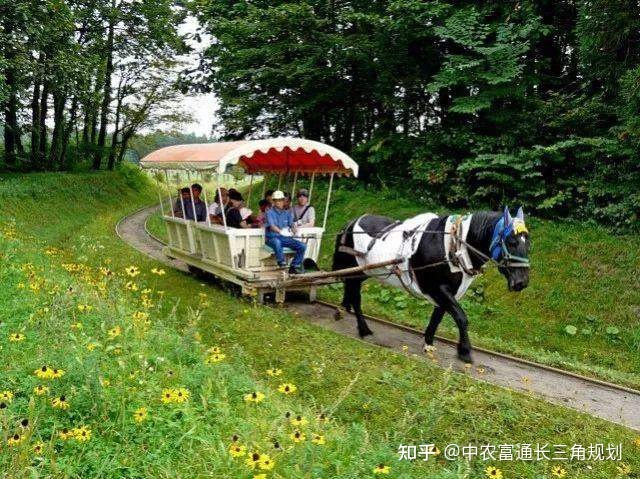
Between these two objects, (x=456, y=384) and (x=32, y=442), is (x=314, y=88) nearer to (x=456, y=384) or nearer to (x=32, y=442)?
(x=456, y=384)

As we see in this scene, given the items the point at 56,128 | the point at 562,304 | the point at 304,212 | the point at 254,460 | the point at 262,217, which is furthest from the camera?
the point at 56,128

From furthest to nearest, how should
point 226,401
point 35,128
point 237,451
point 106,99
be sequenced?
point 106,99, point 35,128, point 226,401, point 237,451

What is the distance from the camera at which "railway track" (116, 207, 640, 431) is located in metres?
6.27

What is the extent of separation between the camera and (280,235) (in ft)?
32.9

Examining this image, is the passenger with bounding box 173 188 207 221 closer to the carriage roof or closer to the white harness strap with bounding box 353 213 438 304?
the carriage roof

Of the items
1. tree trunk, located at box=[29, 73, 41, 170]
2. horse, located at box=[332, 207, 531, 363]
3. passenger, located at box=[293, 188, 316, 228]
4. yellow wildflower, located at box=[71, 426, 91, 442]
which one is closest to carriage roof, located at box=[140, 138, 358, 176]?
passenger, located at box=[293, 188, 316, 228]

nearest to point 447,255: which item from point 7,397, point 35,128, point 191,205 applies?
point 7,397

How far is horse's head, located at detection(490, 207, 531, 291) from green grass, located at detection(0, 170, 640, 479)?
143 cm

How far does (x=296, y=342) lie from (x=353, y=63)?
12.1m

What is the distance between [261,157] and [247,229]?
2.47 metres

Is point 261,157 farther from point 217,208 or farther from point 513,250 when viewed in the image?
point 513,250

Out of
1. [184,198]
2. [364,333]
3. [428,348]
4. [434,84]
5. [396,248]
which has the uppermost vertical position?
[434,84]

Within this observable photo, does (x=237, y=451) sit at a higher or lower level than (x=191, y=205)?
lower

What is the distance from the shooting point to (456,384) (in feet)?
20.4
